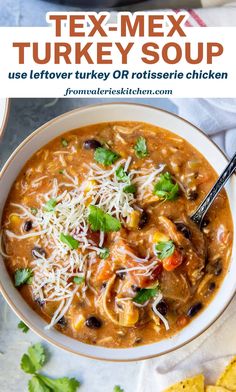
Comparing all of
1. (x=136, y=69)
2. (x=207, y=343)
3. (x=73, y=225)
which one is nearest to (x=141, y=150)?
(x=73, y=225)

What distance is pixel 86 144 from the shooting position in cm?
379

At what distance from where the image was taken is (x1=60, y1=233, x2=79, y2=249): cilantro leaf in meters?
3.59

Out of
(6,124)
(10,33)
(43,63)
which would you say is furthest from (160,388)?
(10,33)

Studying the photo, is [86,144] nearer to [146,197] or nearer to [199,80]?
[146,197]

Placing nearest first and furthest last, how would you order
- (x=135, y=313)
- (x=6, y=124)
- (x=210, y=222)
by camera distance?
1. (x=135, y=313)
2. (x=210, y=222)
3. (x=6, y=124)

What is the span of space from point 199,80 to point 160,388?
2103mm

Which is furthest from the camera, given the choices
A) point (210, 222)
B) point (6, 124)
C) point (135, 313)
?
point (6, 124)

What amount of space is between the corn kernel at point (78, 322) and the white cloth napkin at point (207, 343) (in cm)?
71

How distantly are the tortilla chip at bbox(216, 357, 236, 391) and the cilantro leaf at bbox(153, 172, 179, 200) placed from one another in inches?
48.1

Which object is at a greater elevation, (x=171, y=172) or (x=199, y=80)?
(x=199, y=80)

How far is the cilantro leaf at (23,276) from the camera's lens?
12.4 feet

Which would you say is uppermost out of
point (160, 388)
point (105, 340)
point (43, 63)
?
point (43, 63)

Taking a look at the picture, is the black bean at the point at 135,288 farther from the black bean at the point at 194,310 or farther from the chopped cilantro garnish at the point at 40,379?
the chopped cilantro garnish at the point at 40,379

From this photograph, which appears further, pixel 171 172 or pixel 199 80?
pixel 199 80
